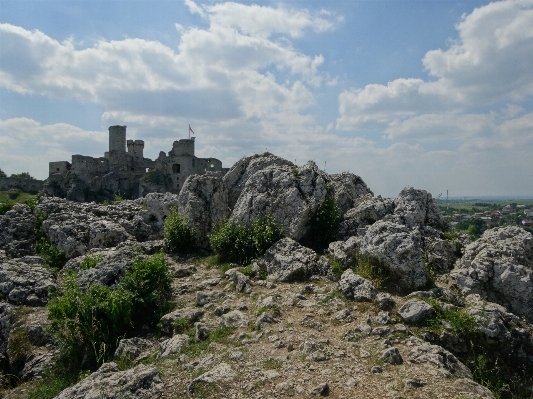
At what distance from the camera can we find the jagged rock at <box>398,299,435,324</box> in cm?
725

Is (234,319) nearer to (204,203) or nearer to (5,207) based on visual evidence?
(204,203)

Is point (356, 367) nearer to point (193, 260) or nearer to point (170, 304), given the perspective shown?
point (170, 304)

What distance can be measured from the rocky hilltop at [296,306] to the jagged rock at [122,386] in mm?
22

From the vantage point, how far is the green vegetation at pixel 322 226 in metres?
11.8

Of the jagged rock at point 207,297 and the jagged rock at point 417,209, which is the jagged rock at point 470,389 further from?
the jagged rock at point 417,209

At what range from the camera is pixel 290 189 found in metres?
12.4

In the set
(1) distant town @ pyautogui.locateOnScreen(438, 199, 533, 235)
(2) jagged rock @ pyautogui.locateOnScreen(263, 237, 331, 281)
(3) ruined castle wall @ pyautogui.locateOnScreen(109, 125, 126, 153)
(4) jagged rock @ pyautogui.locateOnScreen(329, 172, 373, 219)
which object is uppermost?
(3) ruined castle wall @ pyautogui.locateOnScreen(109, 125, 126, 153)

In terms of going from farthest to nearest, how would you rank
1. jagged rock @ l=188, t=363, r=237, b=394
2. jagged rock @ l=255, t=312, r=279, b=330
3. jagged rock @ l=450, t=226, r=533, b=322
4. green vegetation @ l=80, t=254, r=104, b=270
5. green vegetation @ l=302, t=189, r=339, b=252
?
green vegetation @ l=302, t=189, r=339, b=252 < green vegetation @ l=80, t=254, r=104, b=270 < jagged rock @ l=450, t=226, r=533, b=322 < jagged rock @ l=255, t=312, r=279, b=330 < jagged rock @ l=188, t=363, r=237, b=394

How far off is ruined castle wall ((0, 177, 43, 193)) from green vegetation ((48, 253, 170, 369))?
65.5 metres

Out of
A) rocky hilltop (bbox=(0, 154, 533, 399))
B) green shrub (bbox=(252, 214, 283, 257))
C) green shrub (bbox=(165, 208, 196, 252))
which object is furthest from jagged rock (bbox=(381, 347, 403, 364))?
green shrub (bbox=(165, 208, 196, 252))

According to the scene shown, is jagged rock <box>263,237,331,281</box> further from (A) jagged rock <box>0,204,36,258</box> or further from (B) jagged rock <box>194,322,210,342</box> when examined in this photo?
(A) jagged rock <box>0,204,36,258</box>

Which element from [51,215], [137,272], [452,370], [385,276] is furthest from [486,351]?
[51,215]

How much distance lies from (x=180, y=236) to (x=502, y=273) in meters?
9.35

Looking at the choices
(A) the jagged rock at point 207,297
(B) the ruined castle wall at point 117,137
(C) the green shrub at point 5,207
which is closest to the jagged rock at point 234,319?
(A) the jagged rock at point 207,297
